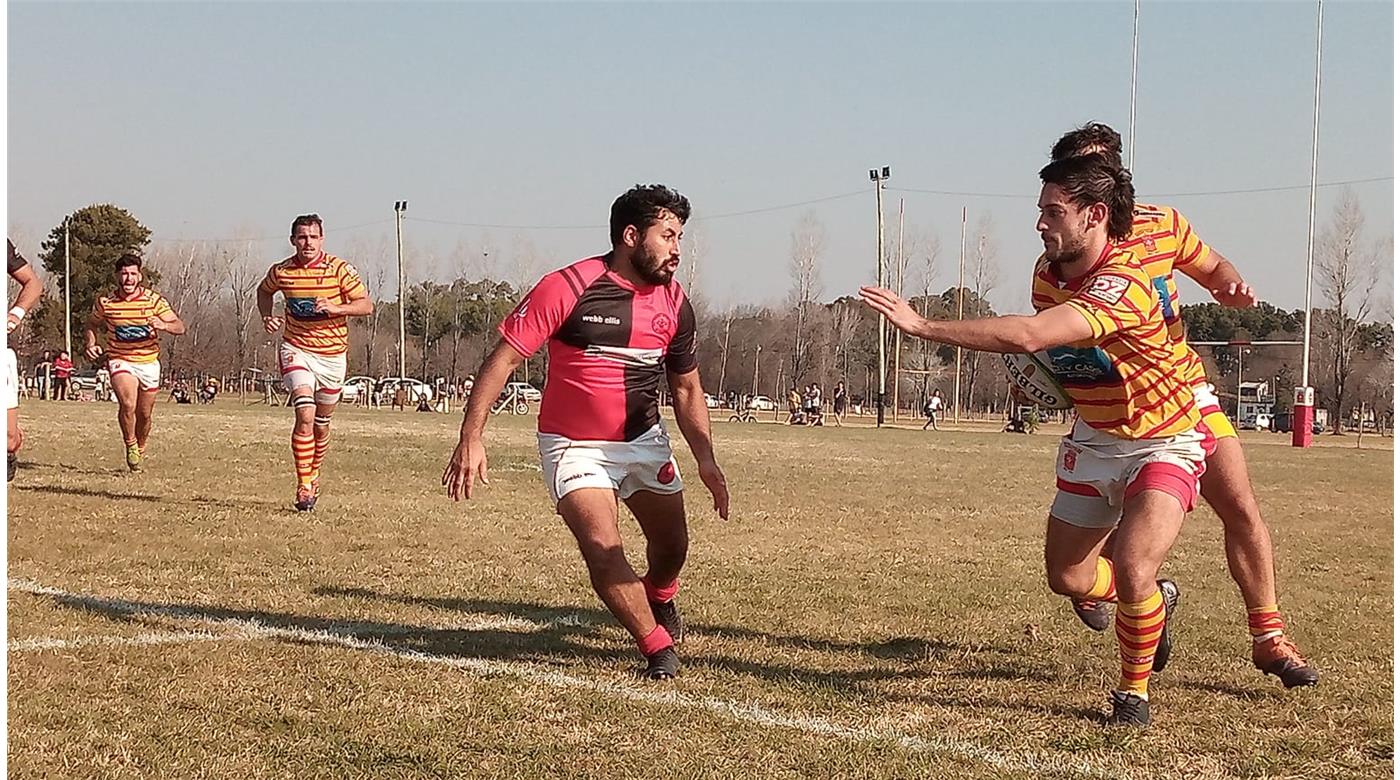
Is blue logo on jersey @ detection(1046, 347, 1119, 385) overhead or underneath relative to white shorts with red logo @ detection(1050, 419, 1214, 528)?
overhead

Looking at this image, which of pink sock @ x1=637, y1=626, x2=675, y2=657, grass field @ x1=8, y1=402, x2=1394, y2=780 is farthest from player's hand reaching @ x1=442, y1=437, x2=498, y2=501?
pink sock @ x1=637, y1=626, x2=675, y2=657

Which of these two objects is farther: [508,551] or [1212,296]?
[508,551]

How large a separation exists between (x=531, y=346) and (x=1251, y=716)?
3.02 m

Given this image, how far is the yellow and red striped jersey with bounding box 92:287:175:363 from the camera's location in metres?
14.2

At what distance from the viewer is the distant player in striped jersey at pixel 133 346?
13.9 m

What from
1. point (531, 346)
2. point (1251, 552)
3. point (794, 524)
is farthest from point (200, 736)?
point (794, 524)

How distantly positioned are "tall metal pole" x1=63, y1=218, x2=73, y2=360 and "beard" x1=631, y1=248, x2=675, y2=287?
192ft

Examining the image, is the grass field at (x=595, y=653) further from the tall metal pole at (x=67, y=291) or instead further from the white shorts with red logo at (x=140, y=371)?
the tall metal pole at (x=67, y=291)

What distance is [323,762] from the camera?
432cm

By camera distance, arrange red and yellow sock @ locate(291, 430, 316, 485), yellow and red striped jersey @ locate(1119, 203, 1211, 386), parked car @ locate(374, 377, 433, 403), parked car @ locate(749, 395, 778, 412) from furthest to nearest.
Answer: parked car @ locate(749, 395, 778, 412) < parked car @ locate(374, 377, 433, 403) < red and yellow sock @ locate(291, 430, 316, 485) < yellow and red striped jersey @ locate(1119, 203, 1211, 386)

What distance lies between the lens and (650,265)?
5.82 metres

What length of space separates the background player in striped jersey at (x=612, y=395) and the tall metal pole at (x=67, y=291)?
5848 cm

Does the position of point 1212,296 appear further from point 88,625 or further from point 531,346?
point 88,625

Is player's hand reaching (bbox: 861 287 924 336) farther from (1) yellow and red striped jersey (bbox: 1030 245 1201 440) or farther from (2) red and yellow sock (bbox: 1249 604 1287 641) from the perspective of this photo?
(2) red and yellow sock (bbox: 1249 604 1287 641)
